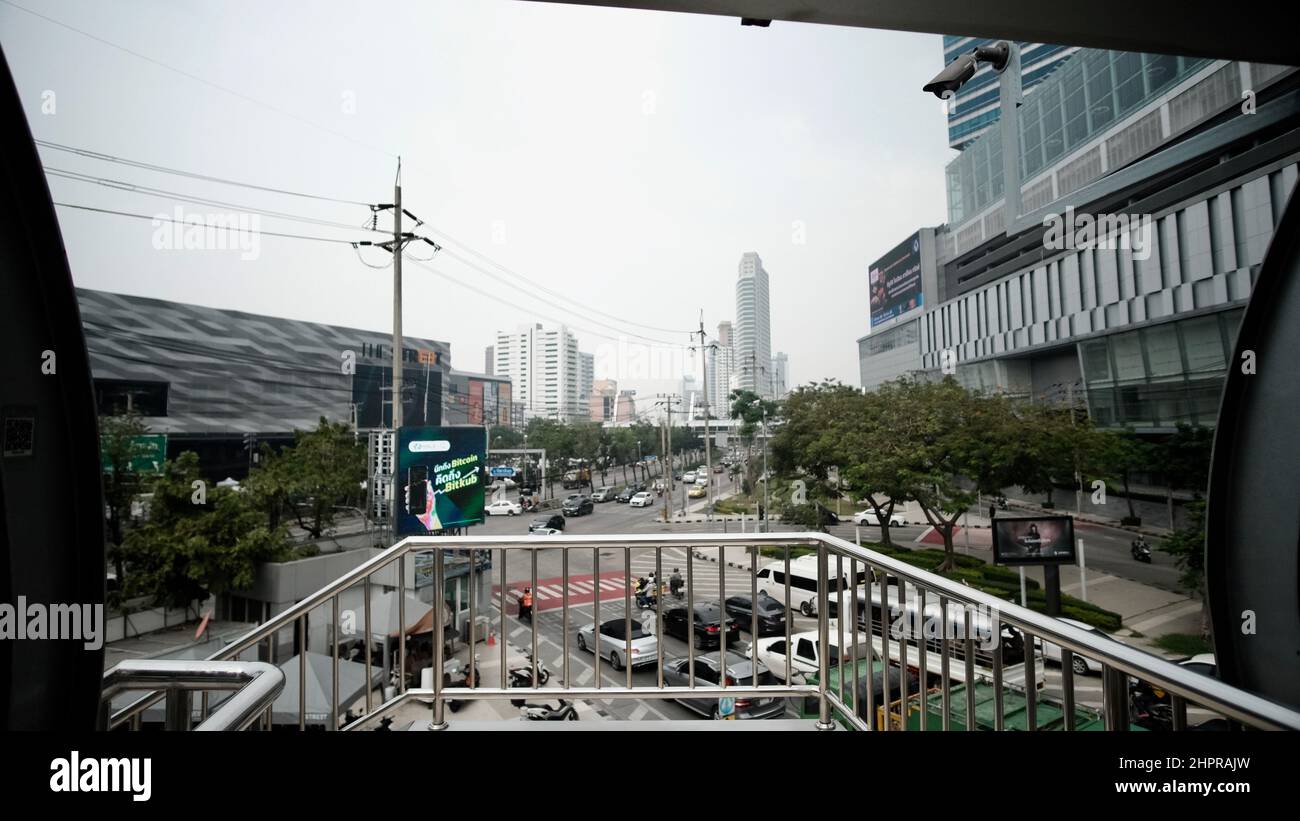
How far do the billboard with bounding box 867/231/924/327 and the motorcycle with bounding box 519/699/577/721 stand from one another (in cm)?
308

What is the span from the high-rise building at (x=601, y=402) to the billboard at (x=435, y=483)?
100 cm

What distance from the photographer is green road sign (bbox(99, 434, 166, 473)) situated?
11.2 ft

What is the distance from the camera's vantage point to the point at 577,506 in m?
3.73

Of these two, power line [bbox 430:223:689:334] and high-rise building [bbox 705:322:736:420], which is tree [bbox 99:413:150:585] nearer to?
power line [bbox 430:223:689:334]

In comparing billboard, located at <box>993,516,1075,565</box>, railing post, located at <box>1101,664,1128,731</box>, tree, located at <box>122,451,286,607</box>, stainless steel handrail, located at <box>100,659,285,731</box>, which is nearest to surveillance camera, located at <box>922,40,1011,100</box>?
billboard, located at <box>993,516,1075,565</box>

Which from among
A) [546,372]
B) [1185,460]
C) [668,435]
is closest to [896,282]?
[1185,460]

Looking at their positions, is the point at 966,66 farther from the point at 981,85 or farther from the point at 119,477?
the point at 119,477

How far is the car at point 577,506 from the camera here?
360cm

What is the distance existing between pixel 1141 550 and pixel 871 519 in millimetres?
1167

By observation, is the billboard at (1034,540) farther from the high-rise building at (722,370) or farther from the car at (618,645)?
the high-rise building at (722,370)

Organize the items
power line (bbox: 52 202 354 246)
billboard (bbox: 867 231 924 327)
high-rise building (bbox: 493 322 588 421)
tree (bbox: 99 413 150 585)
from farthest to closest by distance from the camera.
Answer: high-rise building (bbox: 493 322 588 421), billboard (bbox: 867 231 924 327), tree (bbox: 99 413 150 585), power line (bbox: 52 202 354 246)

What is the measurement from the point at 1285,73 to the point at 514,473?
448 centimetres

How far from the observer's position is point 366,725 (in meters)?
1.96

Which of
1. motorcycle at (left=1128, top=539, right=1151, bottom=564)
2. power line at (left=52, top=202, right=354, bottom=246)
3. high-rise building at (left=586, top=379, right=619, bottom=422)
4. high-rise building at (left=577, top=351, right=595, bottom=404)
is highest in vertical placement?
power line at (left=52, top=202, right=354, bottom=246)
